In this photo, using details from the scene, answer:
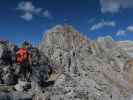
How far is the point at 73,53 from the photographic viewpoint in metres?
63.3

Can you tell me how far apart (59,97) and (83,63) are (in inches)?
831

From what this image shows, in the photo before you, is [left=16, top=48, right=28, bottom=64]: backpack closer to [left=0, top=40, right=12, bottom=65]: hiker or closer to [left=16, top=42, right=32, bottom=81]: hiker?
[left=16, top=42, right=32, bottom=81]: hiker

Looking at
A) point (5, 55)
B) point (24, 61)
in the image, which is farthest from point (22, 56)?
point (5, 55)

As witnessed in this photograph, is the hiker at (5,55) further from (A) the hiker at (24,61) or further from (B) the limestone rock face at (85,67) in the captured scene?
(B) the limestone rock face at (85,67)

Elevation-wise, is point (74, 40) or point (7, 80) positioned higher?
point (74, 40)

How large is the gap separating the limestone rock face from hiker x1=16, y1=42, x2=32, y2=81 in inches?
157

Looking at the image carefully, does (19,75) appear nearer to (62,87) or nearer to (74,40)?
(62,87)

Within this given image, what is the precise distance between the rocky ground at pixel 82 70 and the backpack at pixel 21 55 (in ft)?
11.5

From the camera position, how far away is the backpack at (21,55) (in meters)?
39.0

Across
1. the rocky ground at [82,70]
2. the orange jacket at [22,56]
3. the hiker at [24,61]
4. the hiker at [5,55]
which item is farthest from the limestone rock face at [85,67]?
the hiker at [5,55]

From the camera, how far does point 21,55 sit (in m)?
39.3

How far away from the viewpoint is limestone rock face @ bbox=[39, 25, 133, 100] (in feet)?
135

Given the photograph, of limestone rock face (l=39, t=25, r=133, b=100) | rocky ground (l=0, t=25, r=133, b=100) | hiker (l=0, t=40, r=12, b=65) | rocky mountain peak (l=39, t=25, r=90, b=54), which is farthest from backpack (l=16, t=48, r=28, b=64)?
rocky mountain peak (l=39, t=25, r=90, b=54)

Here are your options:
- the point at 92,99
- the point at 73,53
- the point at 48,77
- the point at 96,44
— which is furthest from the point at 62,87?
the point at 96,44
